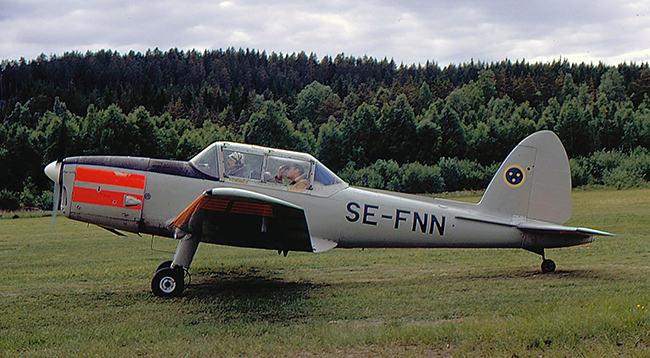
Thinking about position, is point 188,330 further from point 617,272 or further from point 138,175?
point 617,272

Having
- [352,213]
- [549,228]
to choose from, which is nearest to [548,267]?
[549,228]

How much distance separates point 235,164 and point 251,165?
0.25 m

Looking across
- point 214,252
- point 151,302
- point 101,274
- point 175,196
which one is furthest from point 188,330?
point 214,252

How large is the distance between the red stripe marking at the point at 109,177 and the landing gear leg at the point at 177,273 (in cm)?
99

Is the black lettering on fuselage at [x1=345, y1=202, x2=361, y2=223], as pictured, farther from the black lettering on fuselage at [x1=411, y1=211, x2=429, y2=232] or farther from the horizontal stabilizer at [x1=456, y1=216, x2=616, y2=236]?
the horizontal stabilizer at [x1=456, y1=216, x2=616, y2=236]

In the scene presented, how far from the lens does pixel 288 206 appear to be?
7.29 meters

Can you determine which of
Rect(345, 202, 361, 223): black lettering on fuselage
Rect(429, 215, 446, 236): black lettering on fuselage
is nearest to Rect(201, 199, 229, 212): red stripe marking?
Rect(345, 202, 361, 223): black lettering on fuselage

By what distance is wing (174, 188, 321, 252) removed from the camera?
7.30 meters

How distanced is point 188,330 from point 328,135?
166 feet

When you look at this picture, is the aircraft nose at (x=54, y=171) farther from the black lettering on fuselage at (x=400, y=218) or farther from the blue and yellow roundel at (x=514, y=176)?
the blue and yellow roundel at (x=514, y=176)

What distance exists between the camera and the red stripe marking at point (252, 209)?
7.70 meters

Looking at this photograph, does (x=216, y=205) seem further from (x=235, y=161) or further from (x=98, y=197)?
(x=98, y=197)

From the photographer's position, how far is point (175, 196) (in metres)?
8.55

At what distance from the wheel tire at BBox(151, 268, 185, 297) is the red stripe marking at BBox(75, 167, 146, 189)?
138 cm
